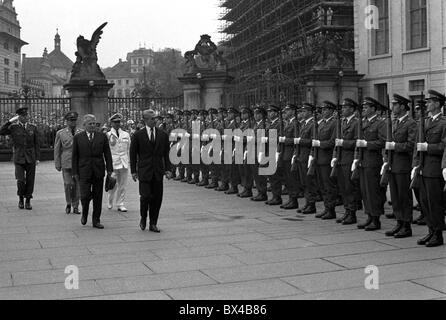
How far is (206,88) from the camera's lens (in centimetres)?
2294

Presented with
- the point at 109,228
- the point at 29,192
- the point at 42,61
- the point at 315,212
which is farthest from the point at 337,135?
the point at 42,61

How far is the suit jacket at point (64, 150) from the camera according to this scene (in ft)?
41.4

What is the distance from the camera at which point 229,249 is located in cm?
865

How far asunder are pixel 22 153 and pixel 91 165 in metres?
3.10

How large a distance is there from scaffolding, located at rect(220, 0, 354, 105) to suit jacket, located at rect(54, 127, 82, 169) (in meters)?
14.2

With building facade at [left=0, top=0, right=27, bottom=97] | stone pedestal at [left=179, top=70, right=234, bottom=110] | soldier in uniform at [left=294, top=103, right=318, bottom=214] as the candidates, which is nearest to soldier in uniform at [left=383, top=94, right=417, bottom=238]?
soldier in uniform at [left=294, top=103, right=318, bottom=214]

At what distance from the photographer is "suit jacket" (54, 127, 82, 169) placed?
12625 mm

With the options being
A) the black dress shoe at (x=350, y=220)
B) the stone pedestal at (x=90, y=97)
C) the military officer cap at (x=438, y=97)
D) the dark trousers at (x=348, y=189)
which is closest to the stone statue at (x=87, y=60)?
the stone pedestal at (x=90, y=97)

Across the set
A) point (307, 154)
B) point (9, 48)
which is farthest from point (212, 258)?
point (9, 48)

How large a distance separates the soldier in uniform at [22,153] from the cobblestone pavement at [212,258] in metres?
0.77

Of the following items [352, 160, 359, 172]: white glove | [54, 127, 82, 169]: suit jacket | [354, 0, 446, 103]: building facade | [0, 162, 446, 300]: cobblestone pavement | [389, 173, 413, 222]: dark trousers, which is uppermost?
[354, 0, 446, 103]: building facade

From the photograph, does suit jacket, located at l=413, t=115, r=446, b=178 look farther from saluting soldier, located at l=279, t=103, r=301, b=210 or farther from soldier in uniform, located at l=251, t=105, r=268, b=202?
soldier in uniform, located at l=251, t=105, r=268, b=202

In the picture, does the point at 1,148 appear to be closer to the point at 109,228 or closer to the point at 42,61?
the point at 109,228
